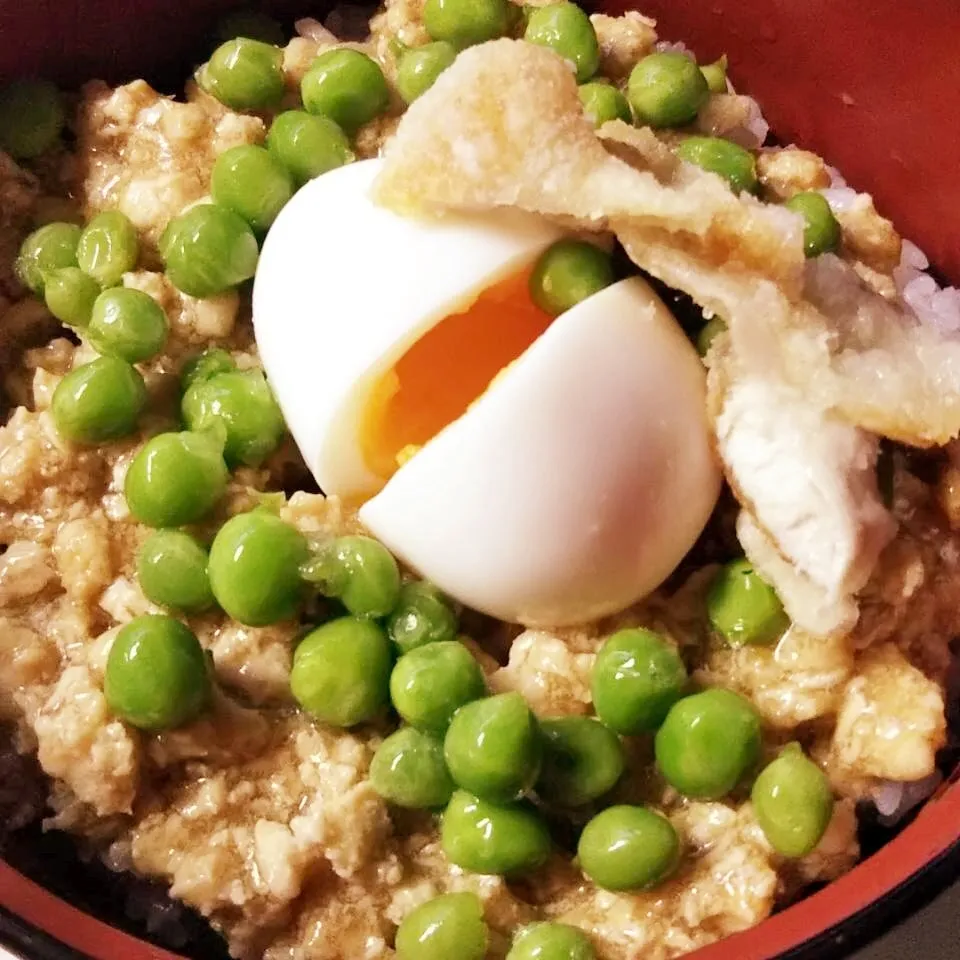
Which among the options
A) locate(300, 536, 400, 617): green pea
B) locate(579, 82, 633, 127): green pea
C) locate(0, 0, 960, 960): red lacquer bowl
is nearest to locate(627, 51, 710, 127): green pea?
locate(579, 82, 633, 127): green pea

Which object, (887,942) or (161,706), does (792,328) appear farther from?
(161,706)

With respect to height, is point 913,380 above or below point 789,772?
above

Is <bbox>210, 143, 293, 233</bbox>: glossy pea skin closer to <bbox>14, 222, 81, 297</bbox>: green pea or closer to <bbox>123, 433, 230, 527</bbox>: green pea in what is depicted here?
<bbox>14, 222, 81, 297</bbox>: green pea

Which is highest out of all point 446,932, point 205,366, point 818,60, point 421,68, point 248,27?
point 818,60

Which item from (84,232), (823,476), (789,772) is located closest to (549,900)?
(789,772)

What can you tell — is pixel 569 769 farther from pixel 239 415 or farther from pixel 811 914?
pixel 239 415

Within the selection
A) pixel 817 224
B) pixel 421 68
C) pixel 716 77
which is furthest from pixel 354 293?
pixel 716 77
